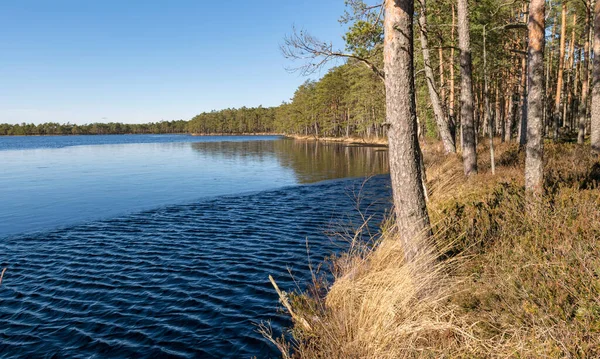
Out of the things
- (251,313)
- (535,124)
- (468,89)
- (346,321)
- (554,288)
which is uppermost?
(468,89)

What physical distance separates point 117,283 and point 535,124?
9750 mm

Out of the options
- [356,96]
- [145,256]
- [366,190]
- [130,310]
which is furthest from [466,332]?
[356,96]

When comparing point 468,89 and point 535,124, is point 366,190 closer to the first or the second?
point 468,89

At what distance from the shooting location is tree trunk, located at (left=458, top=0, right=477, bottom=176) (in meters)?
11.6

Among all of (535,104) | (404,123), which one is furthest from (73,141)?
(404,123)

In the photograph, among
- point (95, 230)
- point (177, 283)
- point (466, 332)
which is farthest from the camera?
point (95, 230)

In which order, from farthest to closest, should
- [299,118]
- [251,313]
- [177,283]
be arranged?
[299,118] → [177,283] → [251,313]

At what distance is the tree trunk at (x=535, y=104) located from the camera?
752cm

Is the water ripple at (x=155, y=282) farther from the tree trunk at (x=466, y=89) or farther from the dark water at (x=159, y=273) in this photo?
the tree trunk at (x=466, y=89)

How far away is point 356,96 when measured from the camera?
207 ft

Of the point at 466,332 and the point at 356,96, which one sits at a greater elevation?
the point at 356,96

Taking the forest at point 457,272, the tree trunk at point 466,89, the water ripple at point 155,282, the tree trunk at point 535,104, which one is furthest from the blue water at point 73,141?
the tree trunk at point 535,104

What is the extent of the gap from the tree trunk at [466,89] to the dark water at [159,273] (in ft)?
12.1

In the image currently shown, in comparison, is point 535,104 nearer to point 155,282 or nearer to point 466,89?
point 466,89
